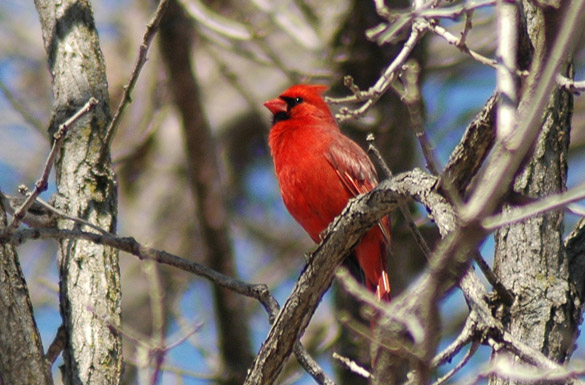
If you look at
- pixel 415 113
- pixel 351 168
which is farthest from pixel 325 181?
pixel 415 113

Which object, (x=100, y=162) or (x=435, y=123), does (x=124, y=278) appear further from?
(x=100, y=162)

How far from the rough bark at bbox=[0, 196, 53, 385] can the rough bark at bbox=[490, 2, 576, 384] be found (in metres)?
1.56

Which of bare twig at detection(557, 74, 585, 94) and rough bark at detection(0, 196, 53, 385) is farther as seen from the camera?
rough bark at detection(0, 196, 53, 385)

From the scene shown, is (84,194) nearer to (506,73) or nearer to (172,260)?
(172,260)

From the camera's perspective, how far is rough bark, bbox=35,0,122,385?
3088mm

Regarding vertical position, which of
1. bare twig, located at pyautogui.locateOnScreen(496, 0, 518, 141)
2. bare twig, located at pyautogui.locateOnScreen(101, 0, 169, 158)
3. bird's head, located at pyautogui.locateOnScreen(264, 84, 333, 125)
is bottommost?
bare twig, located at pyautogui.locateOnScreen(496, 0, 518, 141)

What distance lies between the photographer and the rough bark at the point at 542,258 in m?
3.18

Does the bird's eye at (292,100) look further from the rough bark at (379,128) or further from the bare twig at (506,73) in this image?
the bare twig at (506,73)

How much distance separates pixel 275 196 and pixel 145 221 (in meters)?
1.19

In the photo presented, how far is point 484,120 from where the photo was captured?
2389 millimetres

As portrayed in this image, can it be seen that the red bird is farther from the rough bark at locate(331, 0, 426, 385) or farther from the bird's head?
the rough bark at locate(331, 0, 426, 385)

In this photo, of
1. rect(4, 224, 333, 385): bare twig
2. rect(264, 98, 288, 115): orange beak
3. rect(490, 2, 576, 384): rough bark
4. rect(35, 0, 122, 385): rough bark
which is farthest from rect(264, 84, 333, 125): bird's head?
rect(4, 224, 333, 385): bare twig

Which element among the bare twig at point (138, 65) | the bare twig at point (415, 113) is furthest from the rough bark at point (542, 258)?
the bare twig at point (138, 65)

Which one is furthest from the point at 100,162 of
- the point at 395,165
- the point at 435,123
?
the point at 435,123
